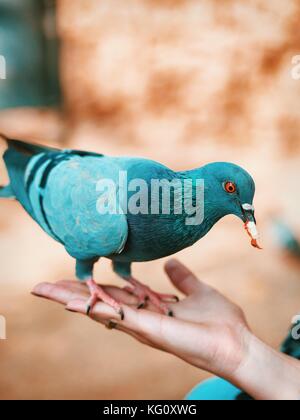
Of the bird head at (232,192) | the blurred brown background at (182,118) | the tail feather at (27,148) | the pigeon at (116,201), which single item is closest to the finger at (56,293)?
the pigeon at (116,201)

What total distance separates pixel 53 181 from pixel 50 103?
245 centimetres

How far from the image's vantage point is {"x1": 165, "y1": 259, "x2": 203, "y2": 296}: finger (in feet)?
4.54

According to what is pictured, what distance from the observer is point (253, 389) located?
106 cm

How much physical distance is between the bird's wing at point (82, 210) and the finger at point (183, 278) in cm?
48

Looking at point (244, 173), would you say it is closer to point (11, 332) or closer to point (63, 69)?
point (11, 332)

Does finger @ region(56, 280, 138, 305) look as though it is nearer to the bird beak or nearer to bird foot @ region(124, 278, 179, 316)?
bird foot @ region(124, 278, 179, 316)

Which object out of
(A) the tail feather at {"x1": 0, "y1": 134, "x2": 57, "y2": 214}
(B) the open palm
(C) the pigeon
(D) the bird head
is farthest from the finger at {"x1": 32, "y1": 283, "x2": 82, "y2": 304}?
(D) the bird head

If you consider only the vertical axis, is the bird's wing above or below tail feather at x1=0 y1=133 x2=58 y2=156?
below

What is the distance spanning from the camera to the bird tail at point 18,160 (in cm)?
104

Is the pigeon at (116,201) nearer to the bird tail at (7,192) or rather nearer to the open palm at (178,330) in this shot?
the bird tail at (7,192)

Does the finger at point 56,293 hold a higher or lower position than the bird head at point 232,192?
lower

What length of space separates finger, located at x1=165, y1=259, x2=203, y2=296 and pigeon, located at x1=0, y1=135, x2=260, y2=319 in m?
0.40

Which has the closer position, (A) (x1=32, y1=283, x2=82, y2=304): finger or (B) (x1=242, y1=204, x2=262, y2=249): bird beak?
(B) (x1=242, y1=204, x2=262, y2=249): bird beak

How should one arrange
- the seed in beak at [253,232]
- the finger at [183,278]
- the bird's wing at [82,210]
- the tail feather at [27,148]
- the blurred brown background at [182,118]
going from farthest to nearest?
the blurred brown background at [182,118], the finger at [183,278], the tail feather at [27,148], the bird's wing at [82,210], the seed in beak at [253,232]
